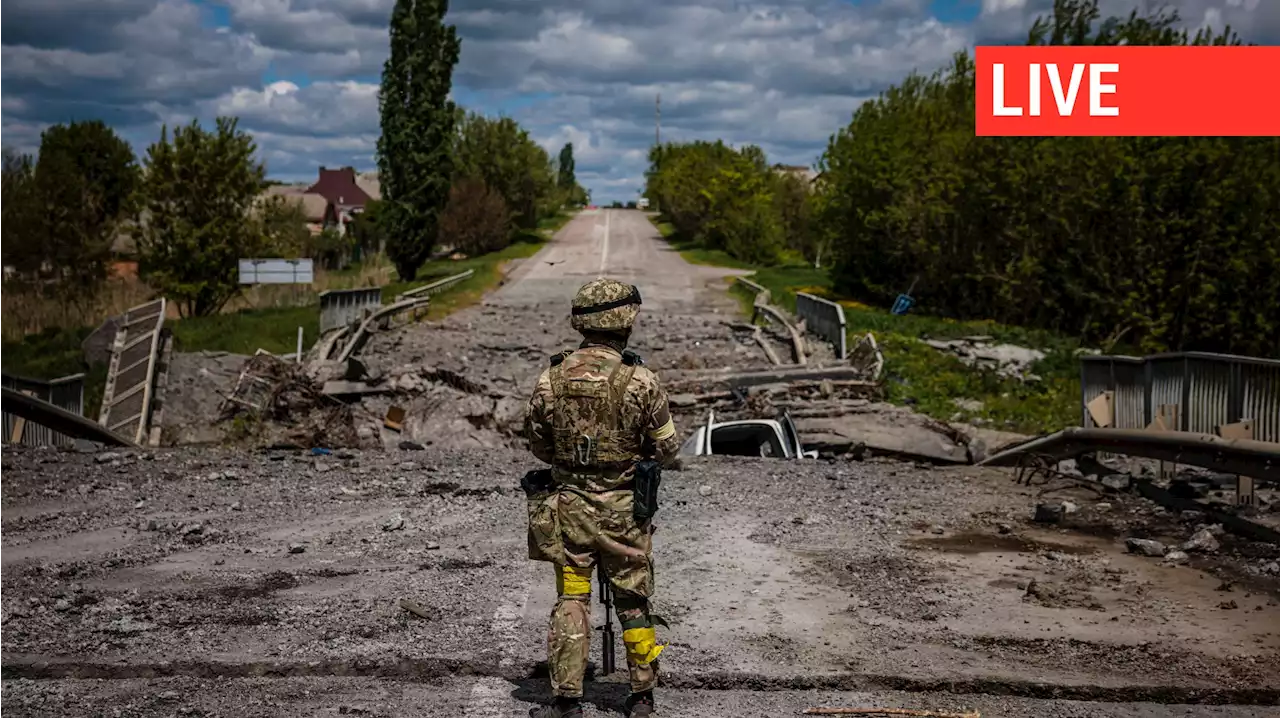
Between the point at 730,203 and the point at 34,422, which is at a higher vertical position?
the point at 730,203

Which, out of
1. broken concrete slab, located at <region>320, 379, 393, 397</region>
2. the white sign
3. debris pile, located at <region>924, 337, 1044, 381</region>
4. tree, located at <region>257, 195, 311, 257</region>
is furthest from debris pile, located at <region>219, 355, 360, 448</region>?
tree, located at <region>257, 195, 311, 257</region>

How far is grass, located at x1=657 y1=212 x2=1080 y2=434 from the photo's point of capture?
67.3ft

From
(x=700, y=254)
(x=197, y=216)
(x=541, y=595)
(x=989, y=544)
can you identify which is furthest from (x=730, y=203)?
(x=541, y=595)

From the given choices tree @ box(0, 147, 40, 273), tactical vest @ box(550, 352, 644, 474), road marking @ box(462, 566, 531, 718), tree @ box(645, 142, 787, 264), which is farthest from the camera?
tree @ box(645, 142, 787, 264)

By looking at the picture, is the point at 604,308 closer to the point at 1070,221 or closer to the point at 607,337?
the point at 607,337

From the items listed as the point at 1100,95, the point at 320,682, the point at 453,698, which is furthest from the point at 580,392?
the point at 1100,95

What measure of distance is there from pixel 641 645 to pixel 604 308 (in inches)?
57.6

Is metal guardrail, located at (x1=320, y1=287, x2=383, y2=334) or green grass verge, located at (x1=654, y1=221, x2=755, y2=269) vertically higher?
green grass verge, located at (x1=654, y1=221, x2=755, y2=269)

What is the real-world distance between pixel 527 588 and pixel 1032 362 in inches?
764

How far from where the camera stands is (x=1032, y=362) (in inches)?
974

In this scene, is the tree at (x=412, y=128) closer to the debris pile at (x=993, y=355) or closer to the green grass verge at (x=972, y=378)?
the green grass verge at (x=972, y=378)

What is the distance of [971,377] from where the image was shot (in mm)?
23172

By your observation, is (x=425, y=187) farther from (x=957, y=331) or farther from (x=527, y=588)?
(x=527, y=588)

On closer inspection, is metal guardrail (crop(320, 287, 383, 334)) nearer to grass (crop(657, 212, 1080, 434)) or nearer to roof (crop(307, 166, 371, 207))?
grass (crop(657, 212, 1080, 434))
